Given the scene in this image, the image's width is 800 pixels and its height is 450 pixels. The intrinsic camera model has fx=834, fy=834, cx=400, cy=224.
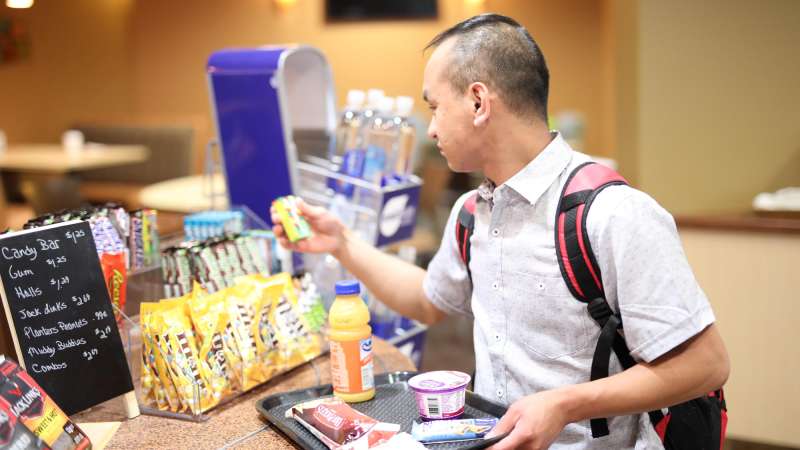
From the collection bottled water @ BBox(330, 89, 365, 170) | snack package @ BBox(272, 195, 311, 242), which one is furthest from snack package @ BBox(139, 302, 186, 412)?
bottled water @ BBox(330, 89, 365, 170)

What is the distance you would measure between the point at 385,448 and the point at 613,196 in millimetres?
652

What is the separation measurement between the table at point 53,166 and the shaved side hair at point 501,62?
563cm

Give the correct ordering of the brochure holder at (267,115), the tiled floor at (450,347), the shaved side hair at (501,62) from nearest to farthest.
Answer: the shaved side hair at (501,62) → the brochure holder at (267,115) → the tiled floor at (450,347)

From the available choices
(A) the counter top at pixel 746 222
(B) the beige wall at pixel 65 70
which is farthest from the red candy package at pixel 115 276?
(B) the beige wall at pixel 65 70

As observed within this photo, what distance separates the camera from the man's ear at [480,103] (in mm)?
1725

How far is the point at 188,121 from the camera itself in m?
8.54

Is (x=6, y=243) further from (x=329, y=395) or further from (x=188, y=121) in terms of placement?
(x=188, y=121)

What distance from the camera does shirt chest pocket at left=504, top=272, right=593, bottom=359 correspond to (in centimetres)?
170

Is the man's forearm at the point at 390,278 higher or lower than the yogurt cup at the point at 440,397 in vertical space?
higher

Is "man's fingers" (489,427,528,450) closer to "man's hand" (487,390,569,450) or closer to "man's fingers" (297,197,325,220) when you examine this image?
"man's hand" (487,390,569,450)

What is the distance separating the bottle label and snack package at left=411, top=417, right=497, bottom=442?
0.23m

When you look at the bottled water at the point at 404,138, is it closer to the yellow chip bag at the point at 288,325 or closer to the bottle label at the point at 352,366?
the yellow chip bag at the point at 288,325

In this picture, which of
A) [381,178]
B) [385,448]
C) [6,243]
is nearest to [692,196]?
[381,178]

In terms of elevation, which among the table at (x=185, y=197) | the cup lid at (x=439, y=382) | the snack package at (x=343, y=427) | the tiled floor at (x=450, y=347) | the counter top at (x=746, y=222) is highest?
the table at (x=185, y=197)
